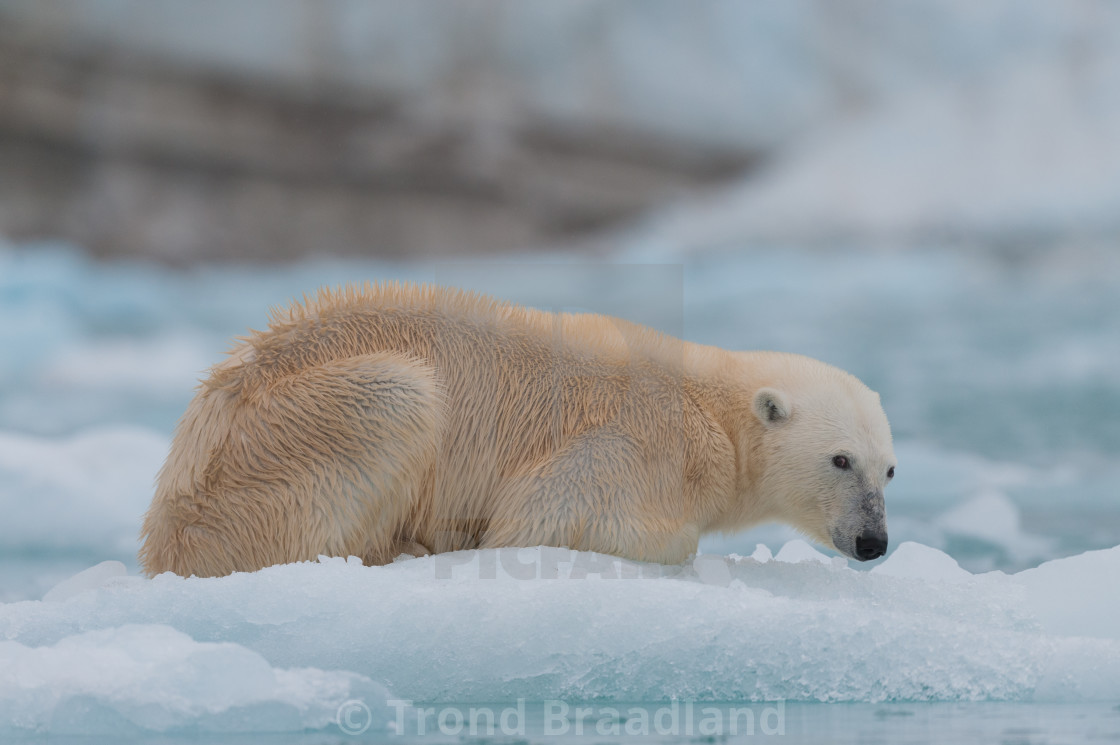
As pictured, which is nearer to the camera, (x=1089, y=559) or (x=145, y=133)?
(x=1089, y=559)

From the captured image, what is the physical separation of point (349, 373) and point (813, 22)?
8887 millimetres

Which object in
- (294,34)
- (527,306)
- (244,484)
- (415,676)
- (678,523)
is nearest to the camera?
(415,676)

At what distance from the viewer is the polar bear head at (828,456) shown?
9.73 ft

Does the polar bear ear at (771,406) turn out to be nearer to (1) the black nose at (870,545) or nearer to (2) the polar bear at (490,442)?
(2) the polar bear at (490,442)

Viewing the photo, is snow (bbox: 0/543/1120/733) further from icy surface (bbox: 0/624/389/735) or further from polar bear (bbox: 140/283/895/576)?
polar bear (bbox: 140/283/895/576)

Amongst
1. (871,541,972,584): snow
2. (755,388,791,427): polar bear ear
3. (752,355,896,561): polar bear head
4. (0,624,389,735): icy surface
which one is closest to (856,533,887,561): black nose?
(752,355,896,561): polar bear head

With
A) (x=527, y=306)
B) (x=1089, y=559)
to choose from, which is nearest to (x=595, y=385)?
(x=527, y=306)

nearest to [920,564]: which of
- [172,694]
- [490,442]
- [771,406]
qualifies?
[771,406]

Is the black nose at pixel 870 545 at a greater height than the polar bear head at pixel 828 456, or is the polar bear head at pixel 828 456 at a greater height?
the polar bear head at pixel 828 456

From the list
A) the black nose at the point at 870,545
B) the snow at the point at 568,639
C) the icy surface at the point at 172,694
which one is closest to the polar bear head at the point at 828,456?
the black nose at the point at 870,545

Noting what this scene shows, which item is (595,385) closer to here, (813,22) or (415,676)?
(415,676)

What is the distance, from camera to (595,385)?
2.95 meters
